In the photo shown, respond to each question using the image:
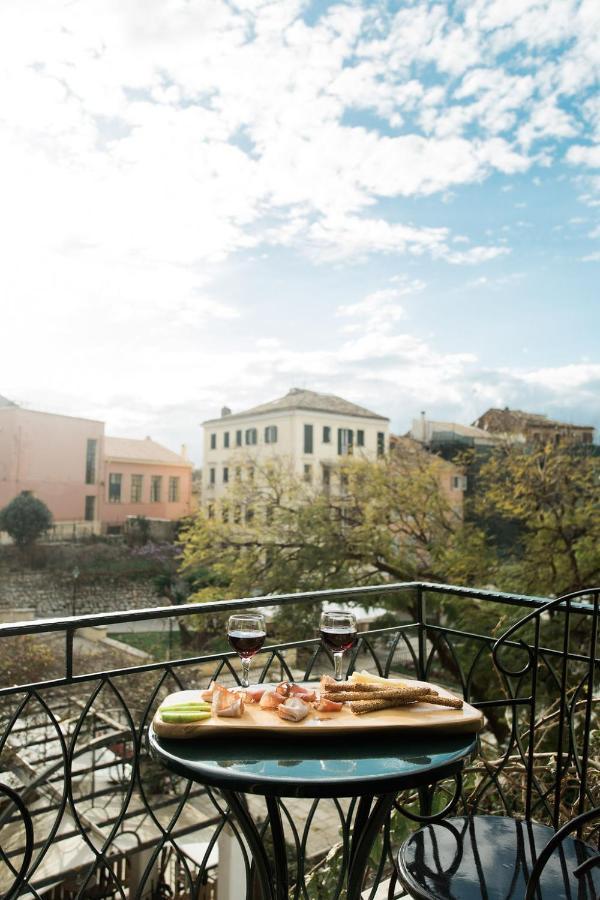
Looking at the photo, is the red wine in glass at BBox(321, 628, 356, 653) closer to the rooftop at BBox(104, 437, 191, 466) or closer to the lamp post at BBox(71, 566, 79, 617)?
the lamp post at BBox(71, 566, 79, 617)

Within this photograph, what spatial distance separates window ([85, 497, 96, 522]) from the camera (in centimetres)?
2923

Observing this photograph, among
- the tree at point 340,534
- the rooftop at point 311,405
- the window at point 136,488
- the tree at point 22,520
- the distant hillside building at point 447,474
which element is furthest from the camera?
the window at point 136,488

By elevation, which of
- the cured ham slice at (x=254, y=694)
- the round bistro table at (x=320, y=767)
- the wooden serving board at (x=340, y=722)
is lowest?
the round bistro table at (x=320, y=767)

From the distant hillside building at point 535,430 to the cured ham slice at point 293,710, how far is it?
11365 millimetres

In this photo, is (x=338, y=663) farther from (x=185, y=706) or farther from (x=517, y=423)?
(x=517, y=423)

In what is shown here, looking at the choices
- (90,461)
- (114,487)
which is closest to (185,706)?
(90,461)

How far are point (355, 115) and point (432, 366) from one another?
19.1m

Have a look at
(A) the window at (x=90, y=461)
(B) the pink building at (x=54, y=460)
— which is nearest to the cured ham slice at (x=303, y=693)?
(B) the pink building at (x=54, y=460)

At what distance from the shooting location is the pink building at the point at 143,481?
31.0 m

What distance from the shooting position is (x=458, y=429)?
24.9 m

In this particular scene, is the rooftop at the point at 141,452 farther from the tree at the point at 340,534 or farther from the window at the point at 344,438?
the tree at the point at 340,534

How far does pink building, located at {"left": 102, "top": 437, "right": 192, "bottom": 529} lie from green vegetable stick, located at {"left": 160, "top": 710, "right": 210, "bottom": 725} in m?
29.9

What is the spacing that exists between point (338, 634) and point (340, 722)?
0.28 m

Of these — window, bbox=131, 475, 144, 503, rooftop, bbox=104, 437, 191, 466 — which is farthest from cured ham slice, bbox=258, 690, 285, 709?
window, bbox=131, 475, 144, 503
